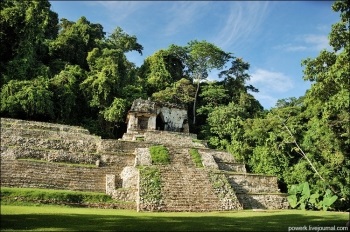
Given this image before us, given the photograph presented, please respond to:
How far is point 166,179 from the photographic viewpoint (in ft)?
A: 45.9

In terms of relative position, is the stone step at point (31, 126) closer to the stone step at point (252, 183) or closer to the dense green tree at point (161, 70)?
the stone step at point (252, 183)

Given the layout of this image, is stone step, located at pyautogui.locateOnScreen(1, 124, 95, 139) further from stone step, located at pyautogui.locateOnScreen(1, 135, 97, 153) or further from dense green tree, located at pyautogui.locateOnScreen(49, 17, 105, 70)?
dense green tree, located at pyautogui.locateOnScreen(49, 17, 105, 70)

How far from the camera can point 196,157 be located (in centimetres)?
1773

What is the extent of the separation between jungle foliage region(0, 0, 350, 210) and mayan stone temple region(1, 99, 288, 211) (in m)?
3.39

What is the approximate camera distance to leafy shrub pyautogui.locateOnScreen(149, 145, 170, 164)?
1635cm

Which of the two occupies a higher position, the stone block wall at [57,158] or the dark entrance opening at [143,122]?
the dark entrance opening at [143,122]

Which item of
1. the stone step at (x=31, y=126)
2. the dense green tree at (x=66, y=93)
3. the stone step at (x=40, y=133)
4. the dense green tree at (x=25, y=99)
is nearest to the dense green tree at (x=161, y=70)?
the dense green tree at (x=66, y=93)

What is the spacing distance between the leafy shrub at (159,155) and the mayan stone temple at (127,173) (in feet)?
0.80

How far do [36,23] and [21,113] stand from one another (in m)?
8.24

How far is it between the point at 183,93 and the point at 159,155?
15621 mm

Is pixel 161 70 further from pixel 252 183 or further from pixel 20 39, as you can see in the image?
pixel 252 183

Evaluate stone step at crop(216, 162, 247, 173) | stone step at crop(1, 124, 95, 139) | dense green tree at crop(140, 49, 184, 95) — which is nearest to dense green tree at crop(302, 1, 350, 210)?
stone step at crop(216, 162, 247, 173)

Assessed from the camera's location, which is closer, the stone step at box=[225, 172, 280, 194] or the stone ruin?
the stone step at box=[225, 172, 280, 194]

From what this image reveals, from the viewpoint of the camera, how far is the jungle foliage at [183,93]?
57.7 feet
